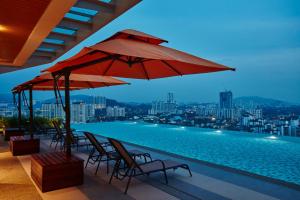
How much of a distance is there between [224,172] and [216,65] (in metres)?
2.34

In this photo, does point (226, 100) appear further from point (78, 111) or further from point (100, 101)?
point (78, 111)

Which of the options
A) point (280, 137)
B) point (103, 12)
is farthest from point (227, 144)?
point (103, 12)

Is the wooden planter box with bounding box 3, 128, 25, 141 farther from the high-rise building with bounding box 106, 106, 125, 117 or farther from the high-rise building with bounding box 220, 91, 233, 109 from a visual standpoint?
the high-rise building with bounding box 220, 91, 233, 109

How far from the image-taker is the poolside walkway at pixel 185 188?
11.6ft

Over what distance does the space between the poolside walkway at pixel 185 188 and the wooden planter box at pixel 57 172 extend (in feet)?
0.37

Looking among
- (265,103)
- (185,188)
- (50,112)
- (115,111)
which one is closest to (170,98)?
(115,111)

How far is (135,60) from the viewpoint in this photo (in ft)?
13.1

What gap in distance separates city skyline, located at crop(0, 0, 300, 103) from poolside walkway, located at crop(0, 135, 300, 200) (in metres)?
33.3

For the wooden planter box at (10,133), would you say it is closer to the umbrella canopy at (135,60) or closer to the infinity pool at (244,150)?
the infinity pool at (244,150)

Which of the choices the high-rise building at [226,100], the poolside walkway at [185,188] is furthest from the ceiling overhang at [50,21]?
the high-rise building at [226,100]

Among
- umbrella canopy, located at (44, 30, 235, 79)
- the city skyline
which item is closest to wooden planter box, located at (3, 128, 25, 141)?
umbrella canopy, located at (44, 30, 235, 79)

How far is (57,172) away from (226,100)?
36.4 ft

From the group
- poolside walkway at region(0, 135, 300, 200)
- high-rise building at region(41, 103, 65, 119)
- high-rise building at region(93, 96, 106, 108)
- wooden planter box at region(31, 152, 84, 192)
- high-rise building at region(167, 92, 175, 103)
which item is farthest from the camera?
high-rise building at region(167, 92, 175, 103)

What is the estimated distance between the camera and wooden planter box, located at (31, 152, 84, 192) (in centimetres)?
387
